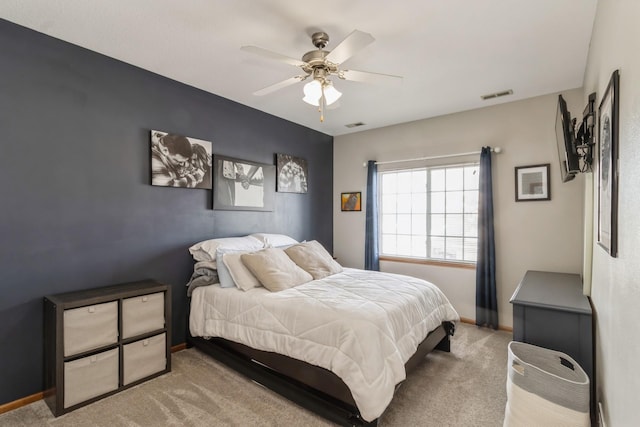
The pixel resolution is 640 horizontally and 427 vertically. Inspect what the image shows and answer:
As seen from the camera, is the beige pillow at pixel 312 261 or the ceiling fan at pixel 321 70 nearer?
the ceiling fan at pixel 321 70

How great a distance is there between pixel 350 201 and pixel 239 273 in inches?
101

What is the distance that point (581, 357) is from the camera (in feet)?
6.34

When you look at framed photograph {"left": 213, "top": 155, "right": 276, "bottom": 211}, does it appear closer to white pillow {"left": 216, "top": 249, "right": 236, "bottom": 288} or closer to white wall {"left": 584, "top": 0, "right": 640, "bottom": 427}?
white pillow {"left": 216, "top": 249, "right": 236, "bottom": 288}

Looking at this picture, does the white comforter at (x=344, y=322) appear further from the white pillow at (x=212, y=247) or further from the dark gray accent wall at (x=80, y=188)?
the dark gray accent wall at (x=80, y=188)

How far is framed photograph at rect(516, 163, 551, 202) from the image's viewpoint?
341cm

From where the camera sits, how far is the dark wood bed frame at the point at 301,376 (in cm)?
196

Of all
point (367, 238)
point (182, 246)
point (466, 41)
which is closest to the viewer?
point (466, 41)

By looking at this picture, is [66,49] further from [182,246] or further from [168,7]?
[182,246]

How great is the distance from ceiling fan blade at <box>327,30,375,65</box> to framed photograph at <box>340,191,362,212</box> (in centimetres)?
295

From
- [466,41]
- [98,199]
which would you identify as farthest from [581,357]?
[98,199]

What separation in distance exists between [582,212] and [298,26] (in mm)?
3306

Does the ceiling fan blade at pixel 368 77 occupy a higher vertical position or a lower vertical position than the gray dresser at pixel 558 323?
higher

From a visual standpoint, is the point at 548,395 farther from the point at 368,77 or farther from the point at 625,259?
the point at 368,77

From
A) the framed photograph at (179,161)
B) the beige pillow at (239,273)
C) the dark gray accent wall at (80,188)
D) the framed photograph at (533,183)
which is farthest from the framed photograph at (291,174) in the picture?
the framed photograph at (533,183)
